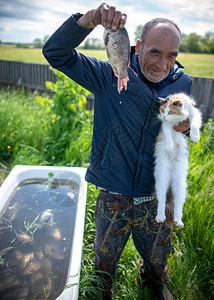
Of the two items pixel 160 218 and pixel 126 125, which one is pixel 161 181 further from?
pixel 126 125

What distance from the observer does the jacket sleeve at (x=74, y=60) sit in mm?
1311

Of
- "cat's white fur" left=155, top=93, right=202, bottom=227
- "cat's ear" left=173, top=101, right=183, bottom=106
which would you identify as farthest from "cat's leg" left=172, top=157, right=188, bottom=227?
"cat's ear" left=173, top=101, right=183, bottom=106

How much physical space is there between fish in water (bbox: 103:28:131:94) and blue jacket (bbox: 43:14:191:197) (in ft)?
1.27

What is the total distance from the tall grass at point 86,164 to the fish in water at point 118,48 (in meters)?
1.68

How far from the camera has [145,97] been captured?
67.5 inches

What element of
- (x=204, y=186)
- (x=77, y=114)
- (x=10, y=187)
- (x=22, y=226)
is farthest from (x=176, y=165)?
(x=77, y=114)

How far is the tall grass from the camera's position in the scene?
7.70ft

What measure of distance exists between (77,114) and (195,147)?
2315 millimetres

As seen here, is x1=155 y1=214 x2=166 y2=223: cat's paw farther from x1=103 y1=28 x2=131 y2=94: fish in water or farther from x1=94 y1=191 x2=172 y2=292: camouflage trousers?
x1=103 y1=28 x2=131 y2=94: fish in water

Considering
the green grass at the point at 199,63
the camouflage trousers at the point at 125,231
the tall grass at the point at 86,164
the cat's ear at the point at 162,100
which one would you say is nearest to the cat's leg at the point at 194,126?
the cat's ear at the point at 162,100

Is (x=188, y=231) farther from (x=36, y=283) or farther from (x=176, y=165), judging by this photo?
(x=36, y=283)

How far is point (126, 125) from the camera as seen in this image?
1771mm

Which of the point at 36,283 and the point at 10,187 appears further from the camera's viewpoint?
the point at 10,187

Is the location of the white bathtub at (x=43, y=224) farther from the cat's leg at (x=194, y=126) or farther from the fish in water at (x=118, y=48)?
the fish in water at (x=118, y=48)
